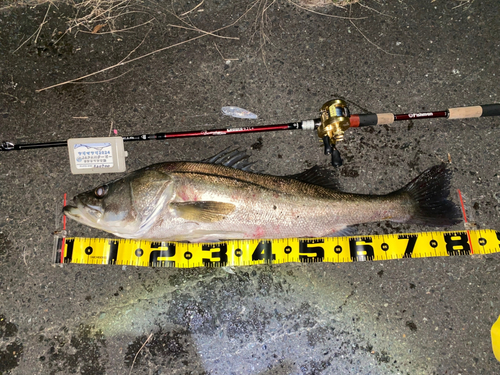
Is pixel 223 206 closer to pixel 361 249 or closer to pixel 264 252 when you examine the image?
pixel 264 252

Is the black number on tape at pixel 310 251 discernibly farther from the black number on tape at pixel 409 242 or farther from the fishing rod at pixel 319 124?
the fishing rod at pixel 319 124

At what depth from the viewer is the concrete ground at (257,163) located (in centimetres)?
325

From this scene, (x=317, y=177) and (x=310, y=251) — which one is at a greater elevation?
(x=317, y=177)

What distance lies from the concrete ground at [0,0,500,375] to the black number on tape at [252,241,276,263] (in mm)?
145

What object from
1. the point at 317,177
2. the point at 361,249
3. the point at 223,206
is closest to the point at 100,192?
the point at 223,206

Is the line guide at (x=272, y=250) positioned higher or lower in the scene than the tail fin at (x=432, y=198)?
lower

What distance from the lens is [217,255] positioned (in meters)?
3.33

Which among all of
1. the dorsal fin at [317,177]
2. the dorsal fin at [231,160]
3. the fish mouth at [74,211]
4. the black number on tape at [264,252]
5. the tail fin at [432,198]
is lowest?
the black number on tape at [264,252]

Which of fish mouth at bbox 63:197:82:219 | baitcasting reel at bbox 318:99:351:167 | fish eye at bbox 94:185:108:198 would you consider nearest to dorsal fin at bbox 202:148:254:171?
baitcasting reel at bbox 318:99:351:167

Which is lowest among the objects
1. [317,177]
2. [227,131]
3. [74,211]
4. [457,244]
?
[457,244]

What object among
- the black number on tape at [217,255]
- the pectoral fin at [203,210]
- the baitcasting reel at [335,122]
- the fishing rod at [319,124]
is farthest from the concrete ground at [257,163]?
the pectoral fin at [203,210]

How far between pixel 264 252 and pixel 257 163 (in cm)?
97

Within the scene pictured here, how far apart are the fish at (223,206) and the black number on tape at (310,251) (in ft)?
0.75

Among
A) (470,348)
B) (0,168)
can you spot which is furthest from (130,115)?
(470,348)
